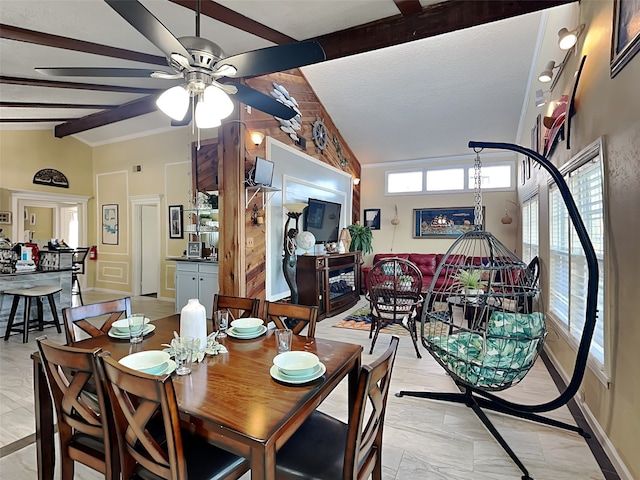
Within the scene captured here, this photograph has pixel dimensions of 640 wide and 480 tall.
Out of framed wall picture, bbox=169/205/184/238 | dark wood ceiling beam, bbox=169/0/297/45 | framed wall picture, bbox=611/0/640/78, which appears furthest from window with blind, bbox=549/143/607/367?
framed wall picture, bbox=169/205/184/238

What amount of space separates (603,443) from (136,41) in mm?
5119

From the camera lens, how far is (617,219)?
2004 millimetres

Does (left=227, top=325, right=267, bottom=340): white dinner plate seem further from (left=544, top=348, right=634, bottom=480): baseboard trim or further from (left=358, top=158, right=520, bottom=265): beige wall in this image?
(left=358, top=158, right=520, bottom=265): beige wall

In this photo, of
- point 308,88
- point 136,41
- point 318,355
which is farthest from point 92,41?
point 318,355

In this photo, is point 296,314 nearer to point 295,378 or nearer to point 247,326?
point 247,326

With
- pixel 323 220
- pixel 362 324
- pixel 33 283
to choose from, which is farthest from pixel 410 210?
pixel 33 283

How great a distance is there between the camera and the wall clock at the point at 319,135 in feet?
19.9

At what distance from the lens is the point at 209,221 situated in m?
5.45

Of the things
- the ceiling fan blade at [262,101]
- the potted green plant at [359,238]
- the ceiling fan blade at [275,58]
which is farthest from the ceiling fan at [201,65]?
the potted green plant at [359,238]

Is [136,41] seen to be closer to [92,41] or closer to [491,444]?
[92,41]

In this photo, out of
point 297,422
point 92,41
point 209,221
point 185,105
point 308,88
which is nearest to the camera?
point 297,422

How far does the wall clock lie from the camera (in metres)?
6.07

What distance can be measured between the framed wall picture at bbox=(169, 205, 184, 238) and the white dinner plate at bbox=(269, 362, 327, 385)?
217 inches

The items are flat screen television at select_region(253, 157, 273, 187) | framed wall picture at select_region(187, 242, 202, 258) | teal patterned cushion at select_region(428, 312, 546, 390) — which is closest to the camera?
teal patterned cushion at select_region(428, 312, 546, 390)
